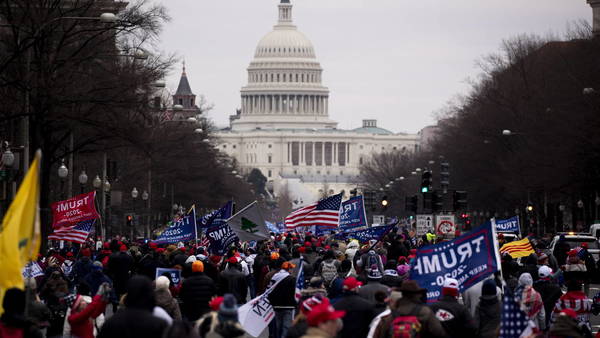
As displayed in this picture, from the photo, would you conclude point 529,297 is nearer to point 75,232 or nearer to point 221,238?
point 221,238

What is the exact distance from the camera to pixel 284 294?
22094mm

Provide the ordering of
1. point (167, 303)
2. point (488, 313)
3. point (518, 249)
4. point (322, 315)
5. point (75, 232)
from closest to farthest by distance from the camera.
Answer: point (322, 315) → point (488, 313) → point (167, 303) → point (518, 249) → point (75, 232)

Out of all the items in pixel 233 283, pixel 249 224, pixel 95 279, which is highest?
pixel 249 224

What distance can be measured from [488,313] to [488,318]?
5 cm

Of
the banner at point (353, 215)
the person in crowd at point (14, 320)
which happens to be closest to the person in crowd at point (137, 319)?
the person in crowd at point (14, 320)

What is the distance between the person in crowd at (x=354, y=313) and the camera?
54.5 feet

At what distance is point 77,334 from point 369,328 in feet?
9.15

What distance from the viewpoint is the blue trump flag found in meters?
16.0

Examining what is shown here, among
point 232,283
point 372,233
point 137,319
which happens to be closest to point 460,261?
point 137,319

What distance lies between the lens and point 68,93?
3922 cm

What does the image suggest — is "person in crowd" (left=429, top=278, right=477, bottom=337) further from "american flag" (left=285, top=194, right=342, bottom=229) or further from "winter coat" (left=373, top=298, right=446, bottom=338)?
"american flag" (left=285, top=194, right=342, bottom=229)

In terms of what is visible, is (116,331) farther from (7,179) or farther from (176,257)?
(7,179)

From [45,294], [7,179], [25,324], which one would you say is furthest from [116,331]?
[7,179]

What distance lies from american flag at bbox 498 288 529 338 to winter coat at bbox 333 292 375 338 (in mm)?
1853
